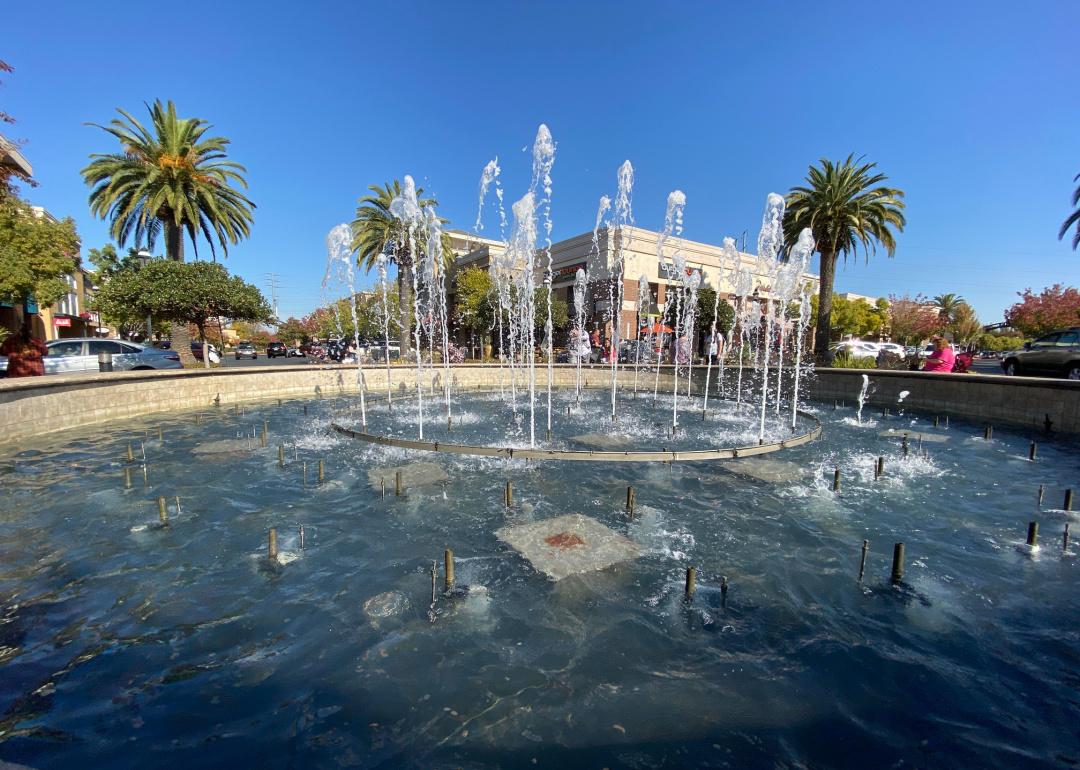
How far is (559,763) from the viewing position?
2.14 m

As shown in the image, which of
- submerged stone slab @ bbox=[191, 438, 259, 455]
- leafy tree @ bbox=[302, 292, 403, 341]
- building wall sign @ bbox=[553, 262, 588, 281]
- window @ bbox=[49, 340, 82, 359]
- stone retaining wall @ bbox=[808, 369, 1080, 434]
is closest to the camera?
submerged stone slab @ bbox=[191, 438, 259, 455]

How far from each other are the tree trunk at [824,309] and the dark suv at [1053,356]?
6.59 meters

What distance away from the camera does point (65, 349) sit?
15195mm

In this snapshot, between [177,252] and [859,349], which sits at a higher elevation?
[177,252]

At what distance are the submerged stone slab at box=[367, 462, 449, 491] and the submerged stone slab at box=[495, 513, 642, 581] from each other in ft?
6.17

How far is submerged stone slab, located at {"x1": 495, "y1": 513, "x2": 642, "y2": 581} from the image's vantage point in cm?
388

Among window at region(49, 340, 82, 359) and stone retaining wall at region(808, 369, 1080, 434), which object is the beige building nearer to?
stone retaining wall at region(808, 369, 1080, 434)

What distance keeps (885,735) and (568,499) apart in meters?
3.51

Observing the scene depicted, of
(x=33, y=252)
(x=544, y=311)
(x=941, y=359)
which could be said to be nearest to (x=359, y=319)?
(x=544, y=311)

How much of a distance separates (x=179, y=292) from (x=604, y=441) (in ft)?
62.5

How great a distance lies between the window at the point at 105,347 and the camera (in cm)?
1534

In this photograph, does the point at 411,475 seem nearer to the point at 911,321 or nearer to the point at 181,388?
the point at 181,388

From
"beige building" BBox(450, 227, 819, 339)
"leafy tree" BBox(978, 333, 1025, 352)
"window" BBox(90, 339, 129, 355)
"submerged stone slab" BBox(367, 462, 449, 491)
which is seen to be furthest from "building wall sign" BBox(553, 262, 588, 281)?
"leafy tree" BBox(978, 333, 1025, 352)

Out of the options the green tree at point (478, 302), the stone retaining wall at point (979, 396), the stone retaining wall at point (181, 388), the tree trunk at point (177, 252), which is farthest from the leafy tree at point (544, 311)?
the stone retaining wall at point (979, 396)
